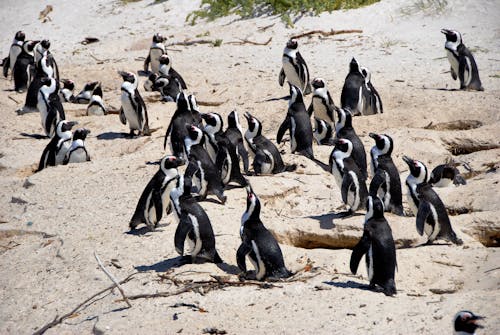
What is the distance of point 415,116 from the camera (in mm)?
11125

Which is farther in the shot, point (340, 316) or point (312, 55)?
point (312, 55)

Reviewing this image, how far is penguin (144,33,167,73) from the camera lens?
1420 cm

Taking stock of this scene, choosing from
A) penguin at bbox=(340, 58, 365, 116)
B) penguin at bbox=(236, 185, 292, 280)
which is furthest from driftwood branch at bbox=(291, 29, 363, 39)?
penguin at bbox=(236, 185, 292, 280)

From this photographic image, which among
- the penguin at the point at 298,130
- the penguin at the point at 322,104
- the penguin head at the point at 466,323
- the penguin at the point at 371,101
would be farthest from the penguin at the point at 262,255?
the penguin at the point at 371,101

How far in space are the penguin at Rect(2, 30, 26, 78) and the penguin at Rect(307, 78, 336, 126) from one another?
5.73 meters

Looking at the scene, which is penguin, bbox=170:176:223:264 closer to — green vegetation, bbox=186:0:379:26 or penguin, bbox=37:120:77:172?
penguin, bbox=37:120:77:172

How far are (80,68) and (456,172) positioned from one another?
7815 millimetres

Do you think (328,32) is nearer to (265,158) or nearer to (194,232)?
(265,158)

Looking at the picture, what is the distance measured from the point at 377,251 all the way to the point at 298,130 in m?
3.71

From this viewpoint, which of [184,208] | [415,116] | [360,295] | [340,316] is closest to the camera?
[340,316]

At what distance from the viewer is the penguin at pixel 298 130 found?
10086 millimetres

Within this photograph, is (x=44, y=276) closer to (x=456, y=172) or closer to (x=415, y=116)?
(x=456, y=172)

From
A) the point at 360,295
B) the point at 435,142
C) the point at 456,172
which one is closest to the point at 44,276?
the point at 360,295

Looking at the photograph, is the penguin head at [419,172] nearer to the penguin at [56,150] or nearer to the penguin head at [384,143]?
the penguin head at [384,143]
